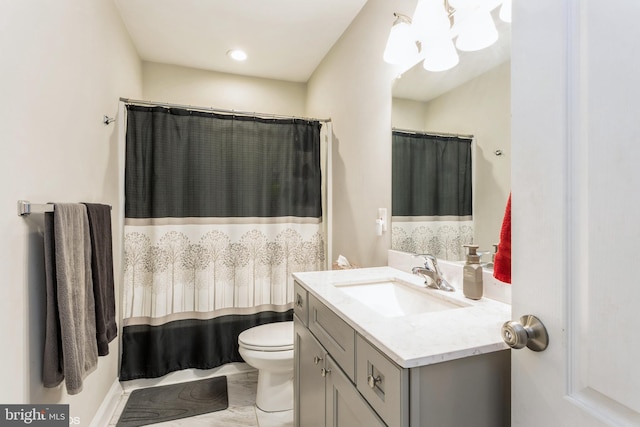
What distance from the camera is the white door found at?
46 centimetres

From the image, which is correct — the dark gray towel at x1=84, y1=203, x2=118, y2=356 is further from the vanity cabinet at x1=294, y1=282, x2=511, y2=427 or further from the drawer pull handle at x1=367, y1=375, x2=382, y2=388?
the drawer pull handle at x1=367, y1=375, x2=382, y2=388

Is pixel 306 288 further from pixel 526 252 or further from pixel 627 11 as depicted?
pixel 627 11

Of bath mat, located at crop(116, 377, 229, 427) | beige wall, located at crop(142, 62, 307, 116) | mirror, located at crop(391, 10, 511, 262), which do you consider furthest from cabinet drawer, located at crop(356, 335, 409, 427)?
beige wall, located at crop(142, 62, 307, 116)

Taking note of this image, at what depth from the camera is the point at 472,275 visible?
1.08 metres

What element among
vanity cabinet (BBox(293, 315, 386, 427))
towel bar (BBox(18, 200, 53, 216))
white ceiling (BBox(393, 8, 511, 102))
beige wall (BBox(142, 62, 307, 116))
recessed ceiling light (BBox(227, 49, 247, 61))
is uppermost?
recessed ceiling light (BBox(227, 49, 247, 61))

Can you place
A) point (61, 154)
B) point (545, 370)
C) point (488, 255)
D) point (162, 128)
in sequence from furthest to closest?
point (162, 128) < point (61, 154) < point (488, 255) < point (545, 370)

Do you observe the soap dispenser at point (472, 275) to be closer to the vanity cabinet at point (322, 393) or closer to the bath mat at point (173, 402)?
the vanity cabinet at point (322, 393)

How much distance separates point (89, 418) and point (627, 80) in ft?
7.61

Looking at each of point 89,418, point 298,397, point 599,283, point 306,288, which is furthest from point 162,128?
point 599,283

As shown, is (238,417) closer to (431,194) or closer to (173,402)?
(173,402)

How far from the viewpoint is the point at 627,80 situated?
46cm

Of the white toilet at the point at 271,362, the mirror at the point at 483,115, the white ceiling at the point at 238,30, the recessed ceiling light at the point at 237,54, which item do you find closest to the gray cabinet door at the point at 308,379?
the white toilet at the point at 271,362

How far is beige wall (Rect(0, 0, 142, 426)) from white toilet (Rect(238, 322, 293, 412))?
0.81 m

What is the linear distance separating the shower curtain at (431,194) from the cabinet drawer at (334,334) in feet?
1.95
